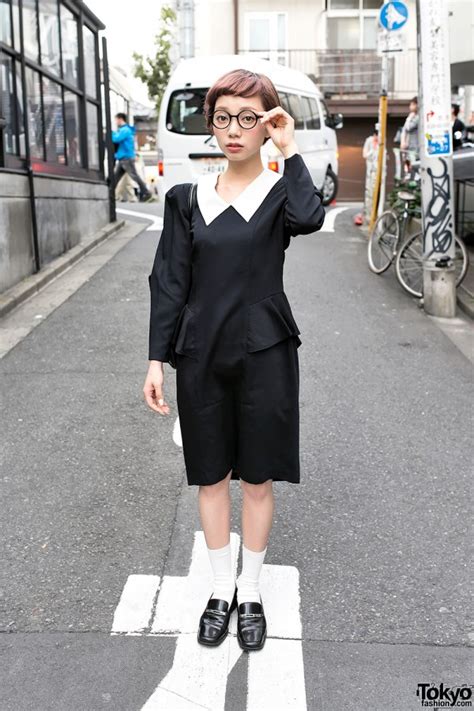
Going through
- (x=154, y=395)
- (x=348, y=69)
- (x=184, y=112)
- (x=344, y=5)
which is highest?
(x=344, y=5)

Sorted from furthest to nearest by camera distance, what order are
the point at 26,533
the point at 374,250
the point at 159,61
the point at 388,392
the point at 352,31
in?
the point at 159,61 → the point at 352,31 → the point at 374,250 → the point at 388,392 → the point at 26,533

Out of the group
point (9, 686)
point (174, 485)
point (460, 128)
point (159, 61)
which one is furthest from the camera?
point (159, 61)

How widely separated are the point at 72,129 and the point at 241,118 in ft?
32.9

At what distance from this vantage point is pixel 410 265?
8750 millimetres

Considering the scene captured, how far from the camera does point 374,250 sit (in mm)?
9812

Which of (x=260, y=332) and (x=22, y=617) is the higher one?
(x=260, y=332)

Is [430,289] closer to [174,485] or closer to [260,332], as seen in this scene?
[174,485]

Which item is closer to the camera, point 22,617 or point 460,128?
point 22,617

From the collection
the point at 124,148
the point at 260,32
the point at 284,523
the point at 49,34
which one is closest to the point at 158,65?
the point at 260,32

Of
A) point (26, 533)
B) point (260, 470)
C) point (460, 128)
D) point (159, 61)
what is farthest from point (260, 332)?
point (159, 61)

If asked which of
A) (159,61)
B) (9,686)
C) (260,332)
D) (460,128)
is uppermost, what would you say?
(159,61)

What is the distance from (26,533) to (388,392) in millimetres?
2847

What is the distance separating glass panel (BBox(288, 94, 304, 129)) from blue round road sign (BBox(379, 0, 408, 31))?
183 inches

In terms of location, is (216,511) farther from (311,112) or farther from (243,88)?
(311,112)
